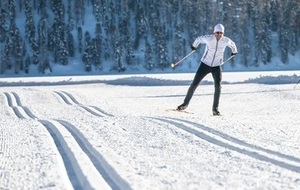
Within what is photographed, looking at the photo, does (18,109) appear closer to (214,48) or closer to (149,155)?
(214,48)

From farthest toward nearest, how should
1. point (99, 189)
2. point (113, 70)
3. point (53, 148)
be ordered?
point (113, 70) → point (53, 148) → point (99, 189)

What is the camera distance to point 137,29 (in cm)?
7000

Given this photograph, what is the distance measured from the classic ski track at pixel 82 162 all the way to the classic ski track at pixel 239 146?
4.89ft

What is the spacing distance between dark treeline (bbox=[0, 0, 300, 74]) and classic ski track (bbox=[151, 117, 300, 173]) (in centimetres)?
5689

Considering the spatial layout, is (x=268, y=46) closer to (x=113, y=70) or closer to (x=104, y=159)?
(x=113, y=70)

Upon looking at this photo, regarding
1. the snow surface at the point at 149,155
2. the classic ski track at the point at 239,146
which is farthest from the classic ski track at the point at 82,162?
the classic ski track at the point at 239,146

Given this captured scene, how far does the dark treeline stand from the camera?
65812mm

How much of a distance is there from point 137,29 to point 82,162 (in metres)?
65.8

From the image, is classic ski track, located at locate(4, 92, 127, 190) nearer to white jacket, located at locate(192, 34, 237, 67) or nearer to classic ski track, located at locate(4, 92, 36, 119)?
white jacket, located at locate(192, 34, 237, 67)

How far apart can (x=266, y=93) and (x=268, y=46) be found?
1953 inches

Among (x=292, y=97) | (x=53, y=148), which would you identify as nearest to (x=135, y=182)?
(x=53, y=148)

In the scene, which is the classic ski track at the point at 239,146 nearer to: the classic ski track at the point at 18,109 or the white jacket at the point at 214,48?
the white jacket at the point at 214,48

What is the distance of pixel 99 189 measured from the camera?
12.7 ft

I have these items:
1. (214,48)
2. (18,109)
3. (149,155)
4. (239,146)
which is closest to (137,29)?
(18,109)
